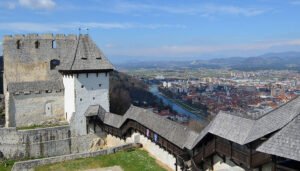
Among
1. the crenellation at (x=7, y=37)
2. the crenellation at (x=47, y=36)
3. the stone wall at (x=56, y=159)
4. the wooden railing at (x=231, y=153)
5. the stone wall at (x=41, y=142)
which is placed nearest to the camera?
the wooden railing at (x=231, y=153)

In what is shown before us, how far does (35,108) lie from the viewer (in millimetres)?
25172

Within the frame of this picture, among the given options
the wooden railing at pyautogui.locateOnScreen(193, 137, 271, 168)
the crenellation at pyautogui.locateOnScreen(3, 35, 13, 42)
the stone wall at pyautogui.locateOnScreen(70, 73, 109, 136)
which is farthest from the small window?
the wooden railing at pyautogui.locateOnScreen(193, 137, 271, 168)

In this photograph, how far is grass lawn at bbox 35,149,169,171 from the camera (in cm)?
1867

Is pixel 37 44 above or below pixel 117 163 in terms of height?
above

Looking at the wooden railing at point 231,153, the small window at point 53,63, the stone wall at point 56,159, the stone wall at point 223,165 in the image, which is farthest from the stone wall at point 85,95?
the stone wall at point 223,165

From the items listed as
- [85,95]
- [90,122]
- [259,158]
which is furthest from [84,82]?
[259,158]

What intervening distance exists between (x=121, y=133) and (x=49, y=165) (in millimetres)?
4974

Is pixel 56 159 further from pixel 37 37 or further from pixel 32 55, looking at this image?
pixel 37 37

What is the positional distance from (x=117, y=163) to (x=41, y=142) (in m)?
6.51

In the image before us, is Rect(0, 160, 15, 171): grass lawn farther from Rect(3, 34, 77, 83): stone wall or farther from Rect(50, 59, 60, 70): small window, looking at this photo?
Rect(50, 59, 60, 70): small window

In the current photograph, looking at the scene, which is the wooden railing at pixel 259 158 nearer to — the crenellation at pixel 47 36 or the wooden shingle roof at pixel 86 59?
the wooden shingle roof at pixel 86 59

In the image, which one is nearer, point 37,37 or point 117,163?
point 117,163

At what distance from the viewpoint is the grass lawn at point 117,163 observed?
18672 millimetres

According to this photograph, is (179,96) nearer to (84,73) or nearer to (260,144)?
(84,73)
